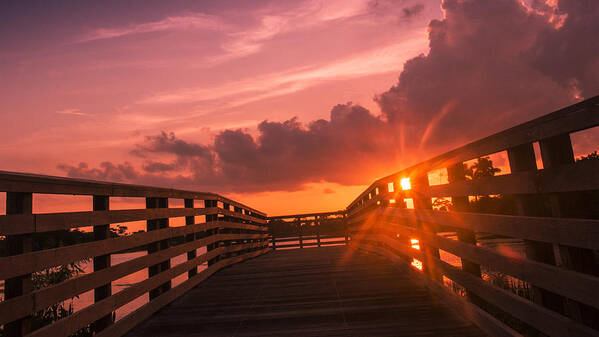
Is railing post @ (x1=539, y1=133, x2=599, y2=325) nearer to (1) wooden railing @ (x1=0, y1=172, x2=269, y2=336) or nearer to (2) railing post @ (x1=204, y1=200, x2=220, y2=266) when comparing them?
(1) wooden railing @ (x1=0, y1=172, x2=269, y2=336)

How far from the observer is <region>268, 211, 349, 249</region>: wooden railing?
66.6 feet

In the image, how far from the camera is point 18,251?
2742 mm

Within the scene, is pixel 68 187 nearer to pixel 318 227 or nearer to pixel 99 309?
pixel 99 309

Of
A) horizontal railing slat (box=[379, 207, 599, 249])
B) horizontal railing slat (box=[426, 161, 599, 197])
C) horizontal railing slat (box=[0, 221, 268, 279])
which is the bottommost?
horizontal railing slat (box=[379, 207, 599, 249])

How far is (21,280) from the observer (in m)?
2.71

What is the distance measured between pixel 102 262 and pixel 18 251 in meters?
1.12

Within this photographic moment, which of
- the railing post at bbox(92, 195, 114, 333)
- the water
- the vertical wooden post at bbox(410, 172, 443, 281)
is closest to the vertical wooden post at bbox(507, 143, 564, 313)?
the vertical wooden post at bbox(410, 172, 443, 281)

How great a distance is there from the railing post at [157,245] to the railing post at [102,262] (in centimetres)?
107

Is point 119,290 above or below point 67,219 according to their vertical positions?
below

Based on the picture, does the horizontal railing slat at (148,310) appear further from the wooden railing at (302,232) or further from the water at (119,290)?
the wooden railing at (302,232)

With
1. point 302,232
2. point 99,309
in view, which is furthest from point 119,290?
point 302,232

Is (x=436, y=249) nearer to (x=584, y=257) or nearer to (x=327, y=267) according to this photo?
(x=584, y=257)

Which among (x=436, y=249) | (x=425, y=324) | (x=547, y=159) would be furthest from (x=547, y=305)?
(x=436, y=249)

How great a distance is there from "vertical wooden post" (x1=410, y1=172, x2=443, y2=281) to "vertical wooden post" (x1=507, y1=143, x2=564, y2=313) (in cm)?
200
